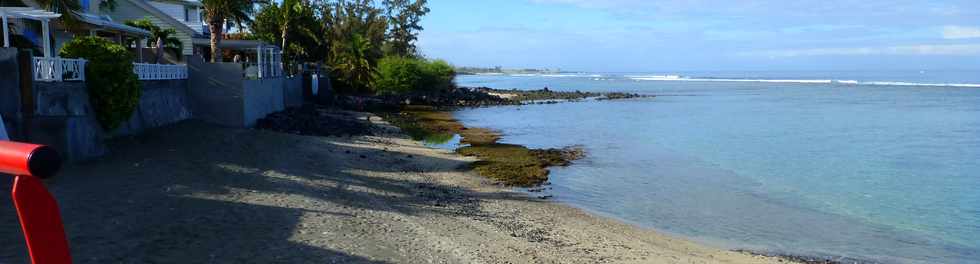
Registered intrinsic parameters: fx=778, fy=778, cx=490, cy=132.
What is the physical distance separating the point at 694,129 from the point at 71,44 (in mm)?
33027

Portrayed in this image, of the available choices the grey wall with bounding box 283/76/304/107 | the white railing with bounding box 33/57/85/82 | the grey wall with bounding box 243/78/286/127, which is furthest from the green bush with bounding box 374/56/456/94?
the white railing with bounding box 33/57/85/82

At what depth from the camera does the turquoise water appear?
50.7 ft

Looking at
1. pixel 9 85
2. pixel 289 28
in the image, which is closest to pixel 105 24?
pixel 9 85

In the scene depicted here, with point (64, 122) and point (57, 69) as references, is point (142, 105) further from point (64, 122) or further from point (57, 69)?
point (64, 122)

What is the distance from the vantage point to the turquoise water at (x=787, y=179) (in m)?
15.5

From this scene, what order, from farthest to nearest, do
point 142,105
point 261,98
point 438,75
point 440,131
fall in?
1. point 438,75
2. point 440,131
3. point 261,98
4. point 142,105

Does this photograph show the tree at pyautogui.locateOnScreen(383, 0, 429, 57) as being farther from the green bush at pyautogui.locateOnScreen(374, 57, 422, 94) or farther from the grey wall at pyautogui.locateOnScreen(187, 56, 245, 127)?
the grey wall at pyautogui.locateOnScreen(187, 56, 245, 127)

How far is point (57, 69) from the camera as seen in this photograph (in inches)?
586

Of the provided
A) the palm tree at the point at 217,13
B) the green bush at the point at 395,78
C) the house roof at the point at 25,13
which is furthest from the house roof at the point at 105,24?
the green bush at the point at 395,78

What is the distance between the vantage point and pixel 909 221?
17172mm

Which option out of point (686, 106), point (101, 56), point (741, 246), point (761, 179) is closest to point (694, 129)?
point (761, 179)

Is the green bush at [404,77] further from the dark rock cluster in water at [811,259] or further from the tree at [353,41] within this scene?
the dark rock cluster in water at [811,259]

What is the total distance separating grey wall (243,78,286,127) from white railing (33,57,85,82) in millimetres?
8804

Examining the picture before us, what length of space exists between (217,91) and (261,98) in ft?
12.6
